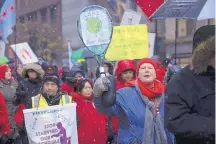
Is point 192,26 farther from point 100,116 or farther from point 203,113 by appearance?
point 203,113

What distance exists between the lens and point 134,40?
26.9 ft

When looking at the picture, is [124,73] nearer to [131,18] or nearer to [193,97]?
[131,18]

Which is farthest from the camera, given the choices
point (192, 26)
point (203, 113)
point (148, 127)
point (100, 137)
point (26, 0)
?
point (192, 26)

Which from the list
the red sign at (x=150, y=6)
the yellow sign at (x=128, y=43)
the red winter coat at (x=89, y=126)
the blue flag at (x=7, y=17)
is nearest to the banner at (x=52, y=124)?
the red winter coat at (x=89, y=126)

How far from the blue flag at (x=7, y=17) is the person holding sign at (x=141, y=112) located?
7197mm

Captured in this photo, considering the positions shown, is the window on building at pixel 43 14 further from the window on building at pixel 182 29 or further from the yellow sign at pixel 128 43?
the yellow sign at pixel 128 43

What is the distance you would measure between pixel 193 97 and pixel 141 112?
4.56 ft

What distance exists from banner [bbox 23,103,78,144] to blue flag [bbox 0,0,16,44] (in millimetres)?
5900

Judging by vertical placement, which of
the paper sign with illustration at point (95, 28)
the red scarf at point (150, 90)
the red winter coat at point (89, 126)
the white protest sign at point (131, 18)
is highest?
the white protest sign at point (131, 18)

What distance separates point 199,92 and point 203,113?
0.12 meters

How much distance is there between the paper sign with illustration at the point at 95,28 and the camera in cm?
416

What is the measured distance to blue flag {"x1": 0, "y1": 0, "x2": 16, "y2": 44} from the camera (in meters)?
11.0

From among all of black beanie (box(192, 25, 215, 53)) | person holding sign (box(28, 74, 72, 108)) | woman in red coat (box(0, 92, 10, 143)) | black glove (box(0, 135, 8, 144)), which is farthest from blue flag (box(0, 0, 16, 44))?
black beanie (box(192, 25, 215, 53))

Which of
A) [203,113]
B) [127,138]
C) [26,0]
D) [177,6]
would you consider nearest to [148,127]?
[127,138]
